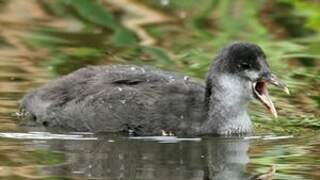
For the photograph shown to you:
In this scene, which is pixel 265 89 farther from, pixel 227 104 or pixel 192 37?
pixel 192 37

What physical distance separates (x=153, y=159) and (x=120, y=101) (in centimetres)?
134

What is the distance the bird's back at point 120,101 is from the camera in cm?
1038

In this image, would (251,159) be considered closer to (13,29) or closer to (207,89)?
(207,89)

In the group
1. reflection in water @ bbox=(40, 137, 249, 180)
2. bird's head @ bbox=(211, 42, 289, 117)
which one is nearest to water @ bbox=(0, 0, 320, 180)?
reflection in water @ bbox=(40, 137, 249, 180)

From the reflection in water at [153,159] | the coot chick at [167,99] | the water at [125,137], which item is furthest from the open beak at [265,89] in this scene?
the reflection in water at [153,159]

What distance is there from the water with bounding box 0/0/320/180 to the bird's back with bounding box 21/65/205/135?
182mm

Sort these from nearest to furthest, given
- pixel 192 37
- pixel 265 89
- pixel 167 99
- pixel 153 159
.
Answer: pixel 153 159
pixel 167 99
pixel 265 89
pixel 192 37

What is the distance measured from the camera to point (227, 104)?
1059 cm

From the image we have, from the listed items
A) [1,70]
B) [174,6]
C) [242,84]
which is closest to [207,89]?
[242,84]

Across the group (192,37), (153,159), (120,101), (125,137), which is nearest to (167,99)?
(120,101)

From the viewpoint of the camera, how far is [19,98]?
1129 centimetres

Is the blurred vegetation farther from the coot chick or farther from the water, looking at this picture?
the coot chick

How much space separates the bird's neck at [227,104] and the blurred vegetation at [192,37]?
0.32 metres

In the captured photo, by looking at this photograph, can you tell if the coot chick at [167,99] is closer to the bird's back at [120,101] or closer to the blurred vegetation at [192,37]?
the bird's back at [120,101]
